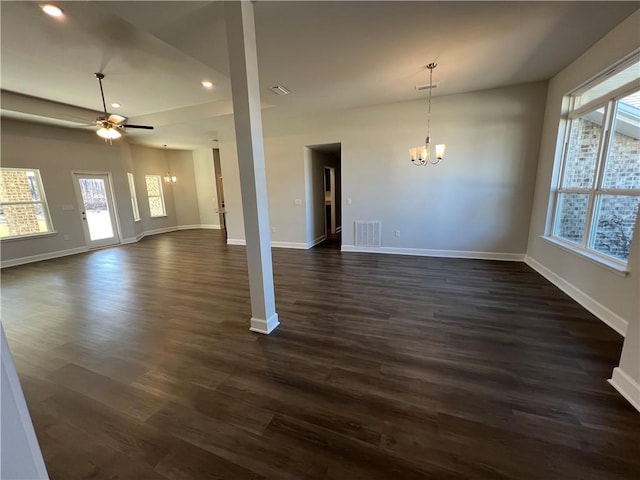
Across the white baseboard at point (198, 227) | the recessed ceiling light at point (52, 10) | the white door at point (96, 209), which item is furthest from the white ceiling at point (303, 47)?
the white baseboard at point (198, 227)

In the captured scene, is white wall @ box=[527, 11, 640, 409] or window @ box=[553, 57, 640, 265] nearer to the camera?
white wall @ box=[527, 11, 640, 409]

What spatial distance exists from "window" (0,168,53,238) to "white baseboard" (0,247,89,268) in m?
0.51

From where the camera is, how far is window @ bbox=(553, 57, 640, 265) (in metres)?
2.66

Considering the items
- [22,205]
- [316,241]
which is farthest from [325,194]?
[22,205]

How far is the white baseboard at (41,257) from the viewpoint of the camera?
536cm

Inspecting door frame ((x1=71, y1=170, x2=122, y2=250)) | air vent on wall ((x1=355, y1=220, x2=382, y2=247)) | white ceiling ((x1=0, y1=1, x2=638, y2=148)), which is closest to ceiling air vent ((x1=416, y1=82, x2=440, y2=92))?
white ceiling ((x1=0, y1=1, x2=638, y2=148))

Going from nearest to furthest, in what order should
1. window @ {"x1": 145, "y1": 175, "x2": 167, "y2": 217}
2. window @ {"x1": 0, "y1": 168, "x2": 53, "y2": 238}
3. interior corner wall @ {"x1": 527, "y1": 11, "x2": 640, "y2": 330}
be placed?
interior corner wall @ {"x1": 527, "y1": 11, "x2": 640, "y2": 330}, window @ {"x1": 0, "y1": 168, "x2": 53, "y2": 238}, window @ {"x1": 145, "y1": 175, "x2": 167, "y2": 217}

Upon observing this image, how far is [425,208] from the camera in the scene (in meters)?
5.20

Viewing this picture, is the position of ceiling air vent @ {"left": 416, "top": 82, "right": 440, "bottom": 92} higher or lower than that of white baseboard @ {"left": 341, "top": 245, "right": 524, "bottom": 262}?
higher

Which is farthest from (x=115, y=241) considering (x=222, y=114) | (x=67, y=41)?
(x=67, y=41)

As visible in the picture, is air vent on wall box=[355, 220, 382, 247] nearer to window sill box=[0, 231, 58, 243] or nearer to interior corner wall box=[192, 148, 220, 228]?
interior corner wall box=[192, 148, 220, 228]

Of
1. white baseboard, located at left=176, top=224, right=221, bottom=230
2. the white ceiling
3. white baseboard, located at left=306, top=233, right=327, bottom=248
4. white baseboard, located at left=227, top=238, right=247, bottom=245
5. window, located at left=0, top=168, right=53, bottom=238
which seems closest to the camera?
the white ceiling

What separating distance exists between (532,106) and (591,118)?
120 centimetres

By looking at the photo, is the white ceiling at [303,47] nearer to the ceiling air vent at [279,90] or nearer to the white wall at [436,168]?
the ceiling air vent at [279,90]
